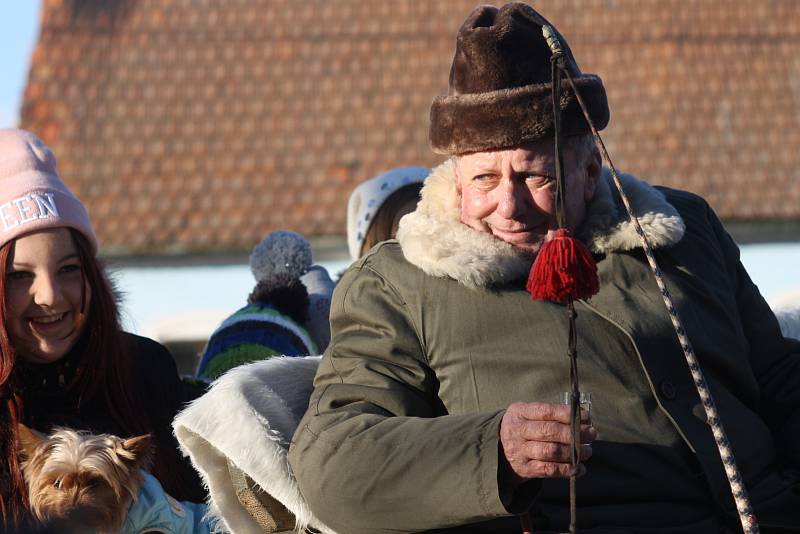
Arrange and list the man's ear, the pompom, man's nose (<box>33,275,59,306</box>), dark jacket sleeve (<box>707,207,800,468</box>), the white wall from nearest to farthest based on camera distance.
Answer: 1. dark jacket sleeve (<box>707,207,800,468</box>)
2. the man's ear
3. man's nose (<box>33,275,59,306</box>)
4. the pompom
5. the white wall

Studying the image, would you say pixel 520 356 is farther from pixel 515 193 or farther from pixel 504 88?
pixel 504 88

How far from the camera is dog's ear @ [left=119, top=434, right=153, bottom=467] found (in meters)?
2.95

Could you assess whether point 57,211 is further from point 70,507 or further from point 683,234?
point 683,234

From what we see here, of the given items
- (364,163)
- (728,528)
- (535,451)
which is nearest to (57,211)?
(535,451)

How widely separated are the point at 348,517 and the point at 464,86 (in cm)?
106

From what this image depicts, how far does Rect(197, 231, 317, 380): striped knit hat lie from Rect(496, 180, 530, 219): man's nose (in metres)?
1.21

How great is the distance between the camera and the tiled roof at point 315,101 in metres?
10.8

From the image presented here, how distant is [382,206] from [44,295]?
5.66ft

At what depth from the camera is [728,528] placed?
280 cm

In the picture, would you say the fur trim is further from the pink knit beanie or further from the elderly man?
the pink knit beanie

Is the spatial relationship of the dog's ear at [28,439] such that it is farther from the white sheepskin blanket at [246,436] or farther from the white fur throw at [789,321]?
the white fur throw at [789,321]

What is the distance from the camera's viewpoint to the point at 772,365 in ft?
10.4

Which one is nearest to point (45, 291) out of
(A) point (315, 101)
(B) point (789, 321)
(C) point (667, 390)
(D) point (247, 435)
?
(D) point (247, 435)

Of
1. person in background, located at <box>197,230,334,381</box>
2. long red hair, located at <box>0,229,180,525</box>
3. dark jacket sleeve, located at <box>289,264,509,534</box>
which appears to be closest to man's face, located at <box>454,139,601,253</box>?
dark jacket sleeve, located at <box>289,264,509,534</box>
